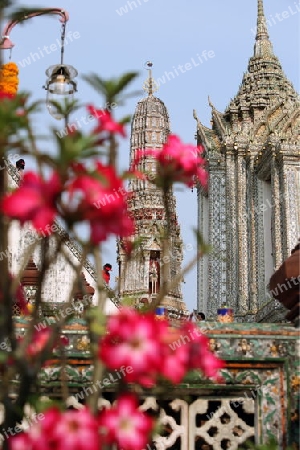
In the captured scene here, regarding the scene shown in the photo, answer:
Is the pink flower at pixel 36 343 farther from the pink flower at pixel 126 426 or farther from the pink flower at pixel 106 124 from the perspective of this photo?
the pink flower at pixel 106 124

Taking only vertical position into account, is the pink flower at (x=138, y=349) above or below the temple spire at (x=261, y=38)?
below

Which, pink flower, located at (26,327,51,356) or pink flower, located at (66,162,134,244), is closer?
pink flower, located at (66,162,134,244)

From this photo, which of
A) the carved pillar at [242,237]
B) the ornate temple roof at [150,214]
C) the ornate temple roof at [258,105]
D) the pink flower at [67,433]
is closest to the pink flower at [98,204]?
the pink flower at [67,433]

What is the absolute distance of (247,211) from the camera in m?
21.8

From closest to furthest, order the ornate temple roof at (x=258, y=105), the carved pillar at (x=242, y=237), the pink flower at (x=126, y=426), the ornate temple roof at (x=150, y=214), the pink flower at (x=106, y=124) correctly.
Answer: the pink flower at (x=126, y=426), the pink flower at (x=106, y=124), the carved pillar at (x=242, y=237), the ornate temple roof at (x=258, y=105), the ornate temple roof at (x=150, y=214)

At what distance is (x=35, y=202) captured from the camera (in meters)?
2.16

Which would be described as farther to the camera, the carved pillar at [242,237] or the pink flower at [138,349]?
the carved pillar at [242,237]

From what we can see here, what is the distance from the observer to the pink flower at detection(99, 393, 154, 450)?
205 centimetres

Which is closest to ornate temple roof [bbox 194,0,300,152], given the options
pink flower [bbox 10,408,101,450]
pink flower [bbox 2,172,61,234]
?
pink flower [bbox 2,172,61,234]

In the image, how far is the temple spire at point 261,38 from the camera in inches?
976

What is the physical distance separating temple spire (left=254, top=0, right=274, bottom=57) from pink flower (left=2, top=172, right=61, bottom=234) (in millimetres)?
23570

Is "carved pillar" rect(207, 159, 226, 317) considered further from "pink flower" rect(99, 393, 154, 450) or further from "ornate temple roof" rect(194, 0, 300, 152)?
"pink flower" rect(99, 393, 154, 450)

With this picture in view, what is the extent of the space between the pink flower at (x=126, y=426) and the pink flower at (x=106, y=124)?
1016 mm

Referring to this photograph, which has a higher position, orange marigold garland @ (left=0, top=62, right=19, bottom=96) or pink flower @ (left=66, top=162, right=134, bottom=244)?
orange marigold garland @ (left=0, top=62, right=19, bottom=96)
